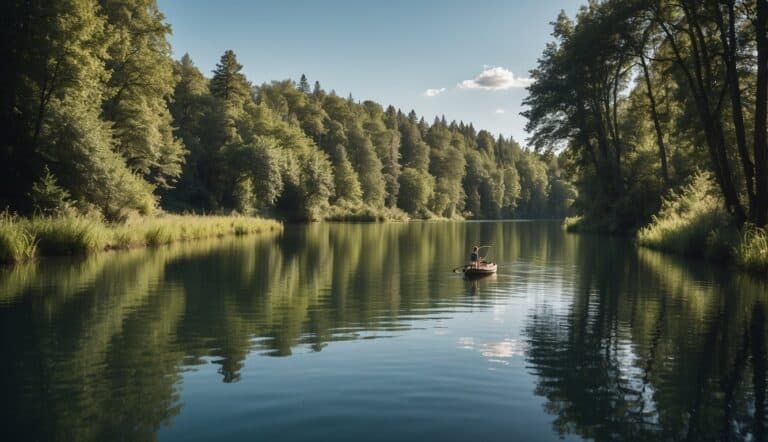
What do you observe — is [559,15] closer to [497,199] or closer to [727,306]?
[727,306]

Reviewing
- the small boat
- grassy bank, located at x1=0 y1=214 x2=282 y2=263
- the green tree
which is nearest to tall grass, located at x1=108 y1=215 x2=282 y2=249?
grassy bank, located at x1=0 y1=214 x2=282 y2=263

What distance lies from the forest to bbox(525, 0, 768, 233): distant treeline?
0.09m

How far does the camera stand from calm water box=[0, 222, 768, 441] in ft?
22.2

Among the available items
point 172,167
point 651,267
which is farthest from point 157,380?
point 172,167

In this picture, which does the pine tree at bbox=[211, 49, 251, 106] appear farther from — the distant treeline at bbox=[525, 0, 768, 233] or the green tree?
the green tree

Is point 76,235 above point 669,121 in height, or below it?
below

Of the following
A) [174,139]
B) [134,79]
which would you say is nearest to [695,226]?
[134,79]

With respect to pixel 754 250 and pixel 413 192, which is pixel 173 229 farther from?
pixel 413 192

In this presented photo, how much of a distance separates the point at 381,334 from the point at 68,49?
89.8 ft

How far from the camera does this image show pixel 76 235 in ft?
81.8

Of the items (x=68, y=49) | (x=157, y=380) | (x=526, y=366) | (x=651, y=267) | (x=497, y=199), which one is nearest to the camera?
(x=157, y=380)

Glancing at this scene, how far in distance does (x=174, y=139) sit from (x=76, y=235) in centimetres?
4036

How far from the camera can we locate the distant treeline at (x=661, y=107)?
2441cm

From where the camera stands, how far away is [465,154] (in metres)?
159
